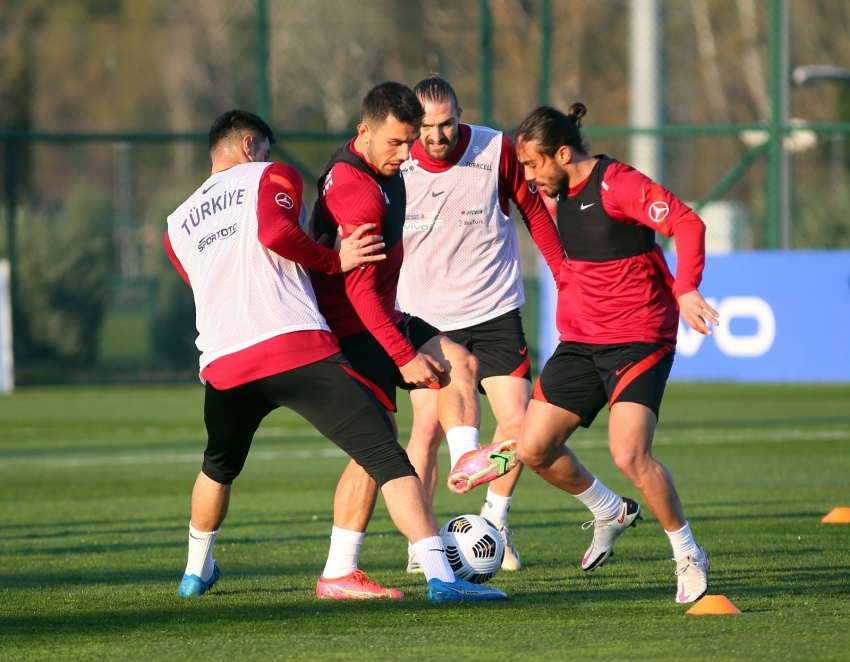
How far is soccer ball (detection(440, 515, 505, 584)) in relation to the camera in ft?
18.8

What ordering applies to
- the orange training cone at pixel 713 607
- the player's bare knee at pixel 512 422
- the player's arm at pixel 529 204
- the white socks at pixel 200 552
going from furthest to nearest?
1. the player's bare knee at pixel 512 422
2. the player's arm at pixel 529 204
3. the white socks at pixel 200 552
4. the orange training cone at pixel 713 607

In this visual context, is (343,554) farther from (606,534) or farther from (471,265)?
(471,265)

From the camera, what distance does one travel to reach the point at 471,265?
7.26 metres

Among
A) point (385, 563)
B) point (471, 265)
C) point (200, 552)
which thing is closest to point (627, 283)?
point (471, 265)

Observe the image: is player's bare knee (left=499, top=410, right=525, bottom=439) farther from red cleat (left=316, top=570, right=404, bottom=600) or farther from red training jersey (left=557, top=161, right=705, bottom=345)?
red cleat (left=316, top=570, right=404, bottom=600)

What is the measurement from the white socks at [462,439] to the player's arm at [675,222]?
1.26 meters

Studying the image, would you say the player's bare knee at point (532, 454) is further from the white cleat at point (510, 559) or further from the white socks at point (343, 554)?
the white socks at point (343, 554)

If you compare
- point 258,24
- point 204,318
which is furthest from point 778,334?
point 204,318

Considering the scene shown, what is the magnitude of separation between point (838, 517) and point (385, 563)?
2659 millimetres

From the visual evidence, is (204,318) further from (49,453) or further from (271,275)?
(49,453)

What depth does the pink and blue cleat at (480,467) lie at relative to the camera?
19.2 feet

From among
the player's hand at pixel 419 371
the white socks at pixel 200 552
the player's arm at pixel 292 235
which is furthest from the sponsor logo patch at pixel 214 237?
the white socks at pixel 200 552

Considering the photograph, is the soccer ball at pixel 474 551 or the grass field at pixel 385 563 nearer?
the grass field at pixel 385 563

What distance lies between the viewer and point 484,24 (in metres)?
19.1
